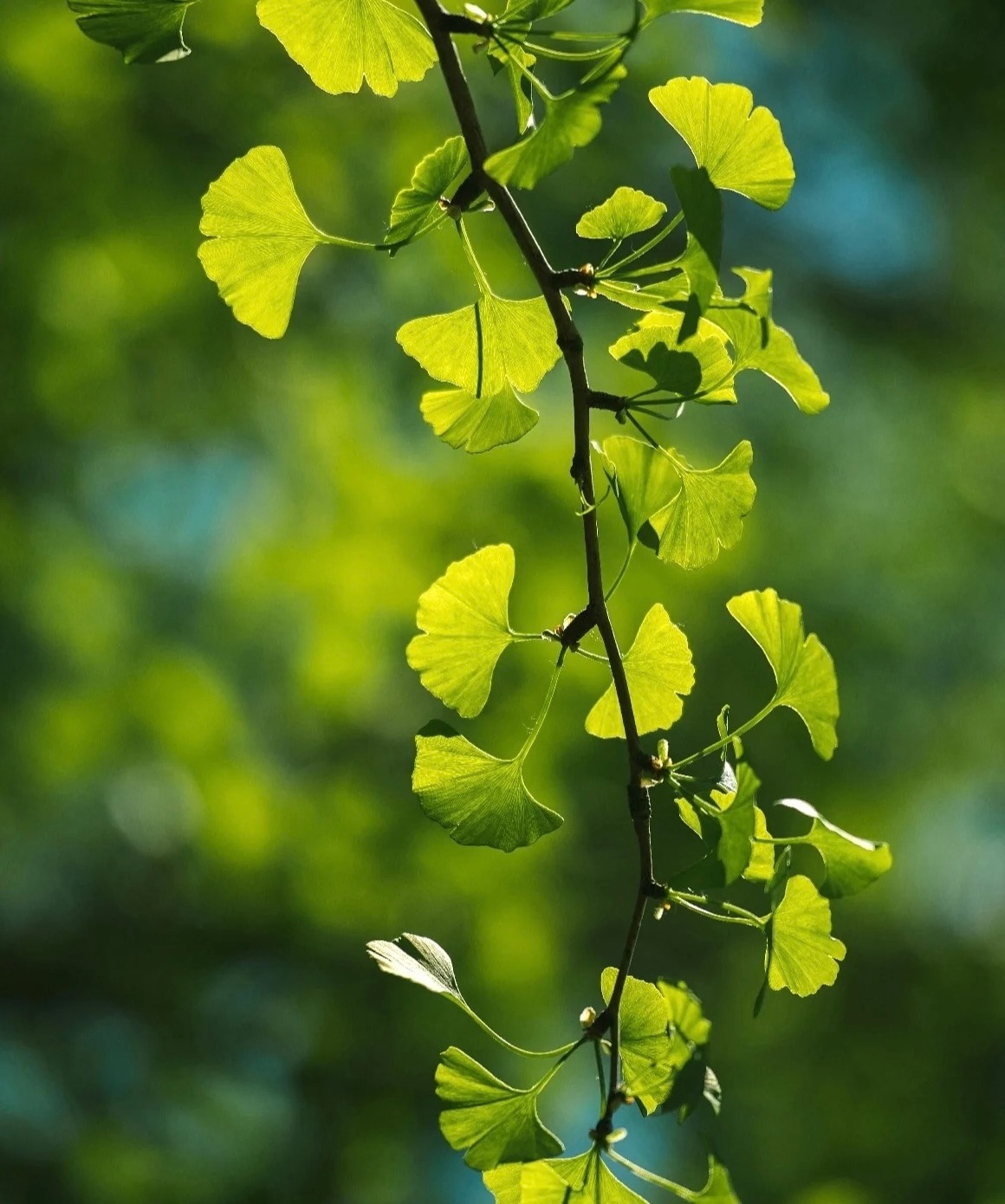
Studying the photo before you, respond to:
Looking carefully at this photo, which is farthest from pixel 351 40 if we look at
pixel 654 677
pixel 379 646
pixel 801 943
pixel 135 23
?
pixel 379 646

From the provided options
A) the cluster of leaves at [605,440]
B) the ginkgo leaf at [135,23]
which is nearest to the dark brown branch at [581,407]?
the cluster of leaves at [605,440]

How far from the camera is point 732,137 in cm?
51

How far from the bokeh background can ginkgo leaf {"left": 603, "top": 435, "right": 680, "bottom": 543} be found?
1.92 meters

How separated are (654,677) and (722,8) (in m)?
0.29

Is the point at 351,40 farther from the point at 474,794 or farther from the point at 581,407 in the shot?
the point at 474,794

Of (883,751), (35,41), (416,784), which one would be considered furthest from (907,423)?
(416,784)

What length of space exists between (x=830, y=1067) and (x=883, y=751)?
Result: 36.4 inches

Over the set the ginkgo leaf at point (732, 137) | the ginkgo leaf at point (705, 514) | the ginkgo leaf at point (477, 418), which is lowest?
the ginkgo leaf at point (705, 514)

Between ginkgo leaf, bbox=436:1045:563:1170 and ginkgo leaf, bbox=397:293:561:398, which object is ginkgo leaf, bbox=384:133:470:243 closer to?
ginkgo leaf, bbox=397:293:561:398

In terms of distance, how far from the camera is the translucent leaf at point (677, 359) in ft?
1.54

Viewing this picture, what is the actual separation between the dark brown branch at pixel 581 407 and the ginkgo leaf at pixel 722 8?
3.4 inches

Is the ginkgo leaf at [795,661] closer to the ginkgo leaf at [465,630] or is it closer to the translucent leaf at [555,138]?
the ginkgo leaf at [465,630]

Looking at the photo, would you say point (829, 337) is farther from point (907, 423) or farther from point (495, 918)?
point (495, 918)

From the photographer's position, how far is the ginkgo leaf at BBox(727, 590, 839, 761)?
55cm
